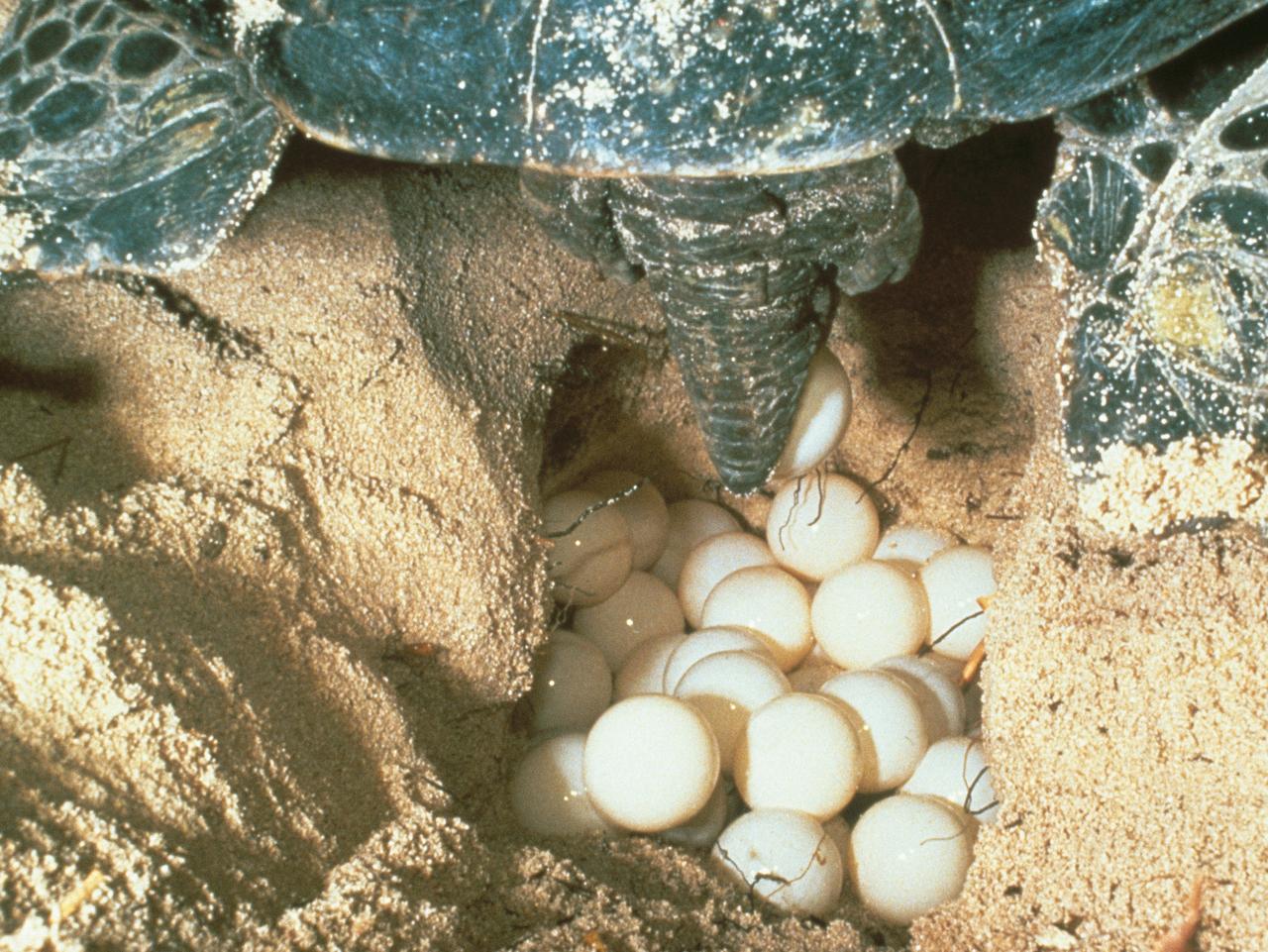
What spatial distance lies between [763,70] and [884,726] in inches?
38.2

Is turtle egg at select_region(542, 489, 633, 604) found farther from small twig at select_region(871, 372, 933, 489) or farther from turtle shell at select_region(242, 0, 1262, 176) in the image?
turtle shell at select_region(242, 0, 1262, 176)

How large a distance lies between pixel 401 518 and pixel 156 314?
0.43 m

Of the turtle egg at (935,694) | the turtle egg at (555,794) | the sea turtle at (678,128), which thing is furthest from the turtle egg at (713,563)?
the sea turtle at (678,128)

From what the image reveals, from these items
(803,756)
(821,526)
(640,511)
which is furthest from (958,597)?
(640,511)

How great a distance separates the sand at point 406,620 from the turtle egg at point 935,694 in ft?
1.00

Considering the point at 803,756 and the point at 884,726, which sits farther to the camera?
the point at 884,726

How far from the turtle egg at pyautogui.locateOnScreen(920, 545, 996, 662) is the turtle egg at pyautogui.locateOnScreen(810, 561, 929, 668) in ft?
0.11

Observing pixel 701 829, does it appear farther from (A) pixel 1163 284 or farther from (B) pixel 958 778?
(A) pixel 1163 284

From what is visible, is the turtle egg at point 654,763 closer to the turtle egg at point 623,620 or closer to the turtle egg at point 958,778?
the turtle egg at point 958,778

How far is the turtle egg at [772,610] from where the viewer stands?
1.93m

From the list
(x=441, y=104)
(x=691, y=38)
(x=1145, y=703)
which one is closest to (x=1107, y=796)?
(x=1145, y=703)

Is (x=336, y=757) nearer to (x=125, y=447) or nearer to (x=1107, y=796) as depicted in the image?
(x=125, y=447)

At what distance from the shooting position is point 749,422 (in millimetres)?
1459

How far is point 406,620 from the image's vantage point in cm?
157
